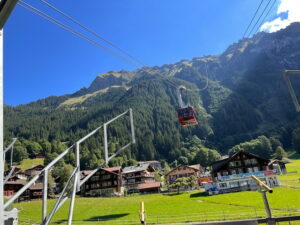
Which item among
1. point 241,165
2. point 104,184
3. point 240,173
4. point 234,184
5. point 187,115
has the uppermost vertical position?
point 187,115

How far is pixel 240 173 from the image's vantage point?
68.4 metres

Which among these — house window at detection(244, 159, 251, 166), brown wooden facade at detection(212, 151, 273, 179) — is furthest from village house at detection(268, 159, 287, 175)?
house window at detection(244, 159, 251, 166)

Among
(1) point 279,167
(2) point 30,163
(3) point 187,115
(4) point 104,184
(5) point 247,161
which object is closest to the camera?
(3) point 187,115

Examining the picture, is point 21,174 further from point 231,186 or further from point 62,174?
point 231,186

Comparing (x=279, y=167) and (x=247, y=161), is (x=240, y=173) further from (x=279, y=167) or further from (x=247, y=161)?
(x=279, y=167)

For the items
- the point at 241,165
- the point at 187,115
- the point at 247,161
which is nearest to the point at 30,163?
the point at 241,165

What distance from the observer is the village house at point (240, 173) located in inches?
2194

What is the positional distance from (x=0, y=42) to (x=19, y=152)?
170080 mm

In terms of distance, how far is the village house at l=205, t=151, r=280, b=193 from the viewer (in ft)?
183

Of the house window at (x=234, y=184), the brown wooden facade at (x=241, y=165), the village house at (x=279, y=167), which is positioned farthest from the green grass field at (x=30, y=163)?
the village house at (x=279, y=167)

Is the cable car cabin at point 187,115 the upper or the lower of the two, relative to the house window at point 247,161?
upper

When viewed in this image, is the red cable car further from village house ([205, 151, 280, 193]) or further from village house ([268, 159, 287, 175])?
village house ([268, 159, 287, 175])

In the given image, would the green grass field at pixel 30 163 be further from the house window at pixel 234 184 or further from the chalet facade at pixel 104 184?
the house window at pixel 234 184

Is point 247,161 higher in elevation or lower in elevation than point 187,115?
lower
